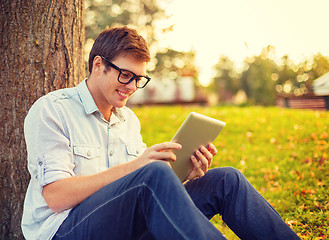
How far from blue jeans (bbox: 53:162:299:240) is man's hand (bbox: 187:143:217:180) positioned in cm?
30

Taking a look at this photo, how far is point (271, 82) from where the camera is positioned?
69.9ft

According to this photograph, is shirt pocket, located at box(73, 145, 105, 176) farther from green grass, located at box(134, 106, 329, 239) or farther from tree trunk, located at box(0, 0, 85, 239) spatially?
green grass, located at box(134, 106, 329, 239)

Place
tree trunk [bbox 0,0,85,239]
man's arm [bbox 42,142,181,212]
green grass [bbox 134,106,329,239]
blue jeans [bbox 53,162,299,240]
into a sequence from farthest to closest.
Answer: green grass [bbox 134,106,329,239] < tree trunk [bbox 0,0,85,239] < man's arm [bbox 42,142,181,212] < blue jeans [bbox 53,162,299,240]

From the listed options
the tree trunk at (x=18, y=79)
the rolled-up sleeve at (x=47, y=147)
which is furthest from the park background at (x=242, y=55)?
the rolled-up sleeve at (x=47, y=147)

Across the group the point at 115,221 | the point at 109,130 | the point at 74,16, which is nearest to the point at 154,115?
the point at 74,16

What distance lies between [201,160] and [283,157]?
293 centimetres

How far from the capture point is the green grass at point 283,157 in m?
3.17

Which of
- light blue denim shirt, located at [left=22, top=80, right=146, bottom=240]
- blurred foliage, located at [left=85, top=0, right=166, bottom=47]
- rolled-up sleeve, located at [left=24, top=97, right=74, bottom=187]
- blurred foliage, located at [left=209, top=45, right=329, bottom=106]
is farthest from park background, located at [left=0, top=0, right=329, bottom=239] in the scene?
blurred foliage, located at [left=85, top=0, right=166, bottom=47]

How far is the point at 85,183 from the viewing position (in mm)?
1729

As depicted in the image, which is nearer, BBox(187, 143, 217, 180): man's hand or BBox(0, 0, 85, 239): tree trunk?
BBox(187, 143, 217, 180): man's hand

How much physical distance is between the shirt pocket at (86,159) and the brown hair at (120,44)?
1.84 feet

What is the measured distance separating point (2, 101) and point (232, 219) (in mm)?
1873

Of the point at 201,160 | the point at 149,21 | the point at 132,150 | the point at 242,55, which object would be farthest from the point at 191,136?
the point at 149,21

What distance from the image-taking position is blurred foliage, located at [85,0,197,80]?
13.8m
